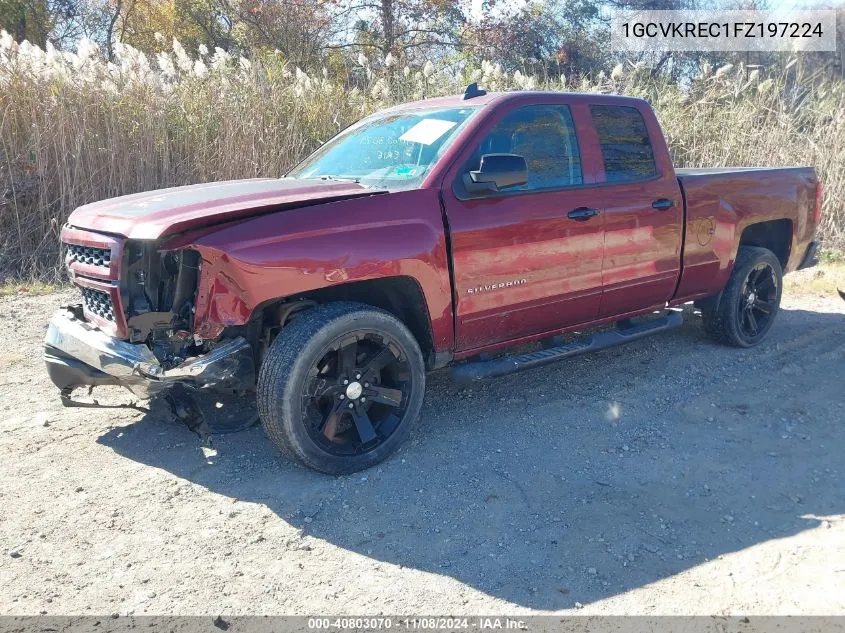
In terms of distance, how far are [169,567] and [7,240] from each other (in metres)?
6.77

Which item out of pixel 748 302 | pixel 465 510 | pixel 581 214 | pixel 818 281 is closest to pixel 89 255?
pixel 465 510

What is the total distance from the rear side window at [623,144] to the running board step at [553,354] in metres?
1.04

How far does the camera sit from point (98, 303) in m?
3.74

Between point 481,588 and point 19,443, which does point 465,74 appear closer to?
point 19,443

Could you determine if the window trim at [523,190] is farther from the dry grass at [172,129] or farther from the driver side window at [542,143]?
the dry grass at [172,129]

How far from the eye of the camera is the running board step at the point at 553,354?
4184 mm

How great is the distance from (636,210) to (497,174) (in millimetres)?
1388

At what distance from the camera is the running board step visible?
4184 millimetres

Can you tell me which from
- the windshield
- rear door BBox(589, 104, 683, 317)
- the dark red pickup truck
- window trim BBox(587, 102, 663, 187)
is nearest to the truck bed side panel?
the dark red pickup truck

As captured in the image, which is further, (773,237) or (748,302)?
(773,237)

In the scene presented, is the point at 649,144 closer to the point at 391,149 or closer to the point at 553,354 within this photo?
the point at 553,354

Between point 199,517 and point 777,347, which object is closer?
point 199,517

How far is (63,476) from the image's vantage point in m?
3.71

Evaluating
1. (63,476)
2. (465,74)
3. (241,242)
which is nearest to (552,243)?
(241,242)
